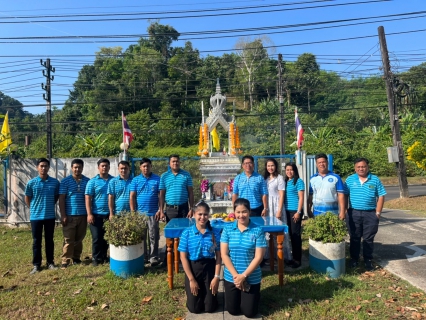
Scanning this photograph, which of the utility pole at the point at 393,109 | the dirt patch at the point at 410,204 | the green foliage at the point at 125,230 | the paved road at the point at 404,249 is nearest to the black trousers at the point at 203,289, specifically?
the green foliage at the point at 125,230

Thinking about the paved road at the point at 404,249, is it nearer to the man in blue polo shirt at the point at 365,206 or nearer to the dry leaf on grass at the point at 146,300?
the man in blue polo shirt at the point at 365,206

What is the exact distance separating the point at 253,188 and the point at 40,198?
3.21m

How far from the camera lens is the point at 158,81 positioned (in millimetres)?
35031

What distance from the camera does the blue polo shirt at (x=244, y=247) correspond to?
3.30 m

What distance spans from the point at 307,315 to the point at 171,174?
2735 mm

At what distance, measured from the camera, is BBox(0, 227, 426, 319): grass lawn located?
3.51 metres

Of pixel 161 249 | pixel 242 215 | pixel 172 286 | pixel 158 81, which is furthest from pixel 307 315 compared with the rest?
pixel 158 81

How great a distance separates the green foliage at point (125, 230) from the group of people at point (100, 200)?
0.42m

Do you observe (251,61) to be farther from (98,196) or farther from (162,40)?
(98,196)

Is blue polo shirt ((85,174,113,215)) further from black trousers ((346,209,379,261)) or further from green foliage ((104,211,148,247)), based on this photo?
black trousers ((346,209,379,261))

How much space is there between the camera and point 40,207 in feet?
16.2

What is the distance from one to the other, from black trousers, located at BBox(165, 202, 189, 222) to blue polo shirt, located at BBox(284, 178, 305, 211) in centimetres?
157

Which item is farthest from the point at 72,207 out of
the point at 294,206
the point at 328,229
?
the point at 328,229

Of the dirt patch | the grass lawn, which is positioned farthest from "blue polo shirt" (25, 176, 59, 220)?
the dirt patch
